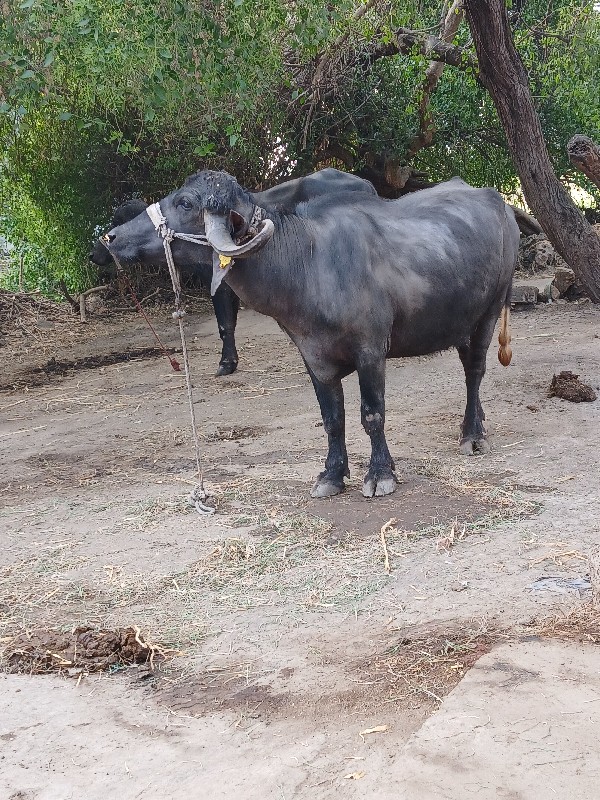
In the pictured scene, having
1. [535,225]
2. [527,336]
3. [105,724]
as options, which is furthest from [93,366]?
[105,724]

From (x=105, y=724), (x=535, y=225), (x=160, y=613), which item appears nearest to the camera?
(x=105, y=724)

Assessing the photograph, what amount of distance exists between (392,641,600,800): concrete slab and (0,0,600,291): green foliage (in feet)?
13.5

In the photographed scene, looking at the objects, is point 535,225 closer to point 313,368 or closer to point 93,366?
point 93,366

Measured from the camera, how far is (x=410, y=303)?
555 centimetres

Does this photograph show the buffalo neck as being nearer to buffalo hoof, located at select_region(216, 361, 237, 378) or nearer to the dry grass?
the dry grass

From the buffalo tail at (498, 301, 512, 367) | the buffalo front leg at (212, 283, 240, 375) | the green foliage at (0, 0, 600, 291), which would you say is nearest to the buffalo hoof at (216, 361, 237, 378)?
the buffalo front leg at (212, 283, 240, 375)

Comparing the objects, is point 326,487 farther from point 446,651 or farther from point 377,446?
point 446,651

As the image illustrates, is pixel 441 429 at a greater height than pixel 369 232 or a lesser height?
lesser

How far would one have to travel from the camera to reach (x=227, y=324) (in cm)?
942

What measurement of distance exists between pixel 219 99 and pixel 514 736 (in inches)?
303

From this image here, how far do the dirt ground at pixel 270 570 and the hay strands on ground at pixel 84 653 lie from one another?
41 mm

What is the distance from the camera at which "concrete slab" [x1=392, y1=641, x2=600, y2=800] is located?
259cm

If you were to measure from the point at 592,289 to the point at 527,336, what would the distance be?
1560 mm

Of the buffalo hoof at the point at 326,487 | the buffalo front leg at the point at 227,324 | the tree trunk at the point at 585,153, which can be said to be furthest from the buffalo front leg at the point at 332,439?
the buffalo front leg at the point at 227,324
